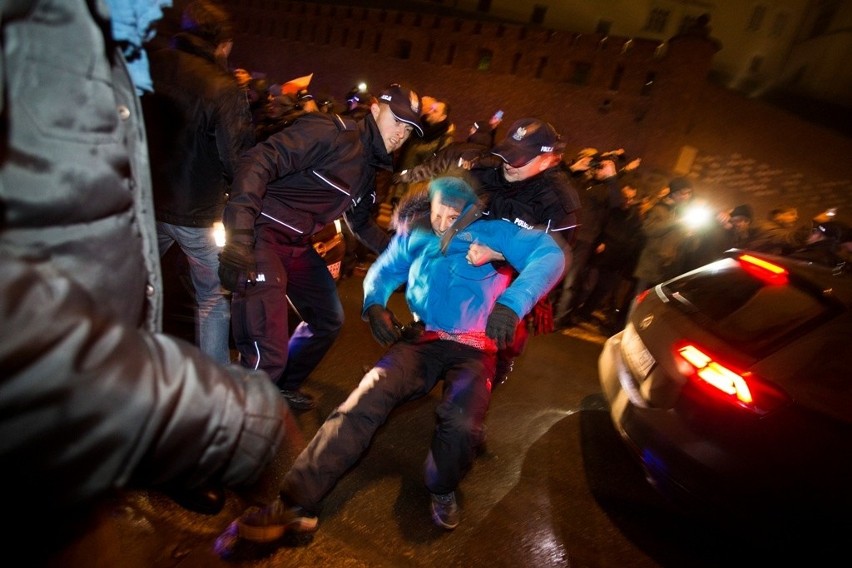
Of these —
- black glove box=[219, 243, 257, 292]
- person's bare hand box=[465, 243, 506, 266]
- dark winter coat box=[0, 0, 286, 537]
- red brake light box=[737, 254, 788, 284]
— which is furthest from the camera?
red brake light box=[737, 254, 788, 284]

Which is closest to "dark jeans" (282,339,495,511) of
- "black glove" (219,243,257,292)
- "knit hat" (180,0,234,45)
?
"black glove" (219,243,257,292)

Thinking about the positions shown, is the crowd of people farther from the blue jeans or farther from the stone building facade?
the stone building facade

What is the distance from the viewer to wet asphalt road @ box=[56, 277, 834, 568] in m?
2.25

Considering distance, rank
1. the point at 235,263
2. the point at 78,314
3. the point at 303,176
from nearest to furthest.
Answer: the point at 78,314 < the point at 235,263 < the point at 303,176

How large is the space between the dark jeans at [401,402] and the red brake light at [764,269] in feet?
5.94

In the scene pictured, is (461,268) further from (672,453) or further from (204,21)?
(204,21)

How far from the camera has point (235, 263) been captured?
247cm

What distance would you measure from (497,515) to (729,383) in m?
1.47

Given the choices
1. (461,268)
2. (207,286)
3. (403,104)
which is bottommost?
(207,286)

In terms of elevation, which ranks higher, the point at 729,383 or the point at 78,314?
the point at 78,314

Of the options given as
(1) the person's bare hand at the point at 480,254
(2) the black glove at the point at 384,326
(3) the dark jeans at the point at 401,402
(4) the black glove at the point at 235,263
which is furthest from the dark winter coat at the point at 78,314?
(1) the person's bare hand at the point at 480,254

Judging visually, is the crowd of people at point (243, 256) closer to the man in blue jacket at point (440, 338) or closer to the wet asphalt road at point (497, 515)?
the man in blue jacket at point (440, 338)

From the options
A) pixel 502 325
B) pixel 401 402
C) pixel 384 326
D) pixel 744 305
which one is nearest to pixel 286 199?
pixel 384 326

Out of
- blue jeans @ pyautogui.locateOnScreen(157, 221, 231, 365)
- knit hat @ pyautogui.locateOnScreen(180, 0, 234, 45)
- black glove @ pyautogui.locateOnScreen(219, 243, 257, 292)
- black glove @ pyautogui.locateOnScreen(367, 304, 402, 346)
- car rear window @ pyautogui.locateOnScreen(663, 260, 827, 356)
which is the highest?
knit hat @ pyautogui.locateOnScreen(180, 0, 234, 45)
